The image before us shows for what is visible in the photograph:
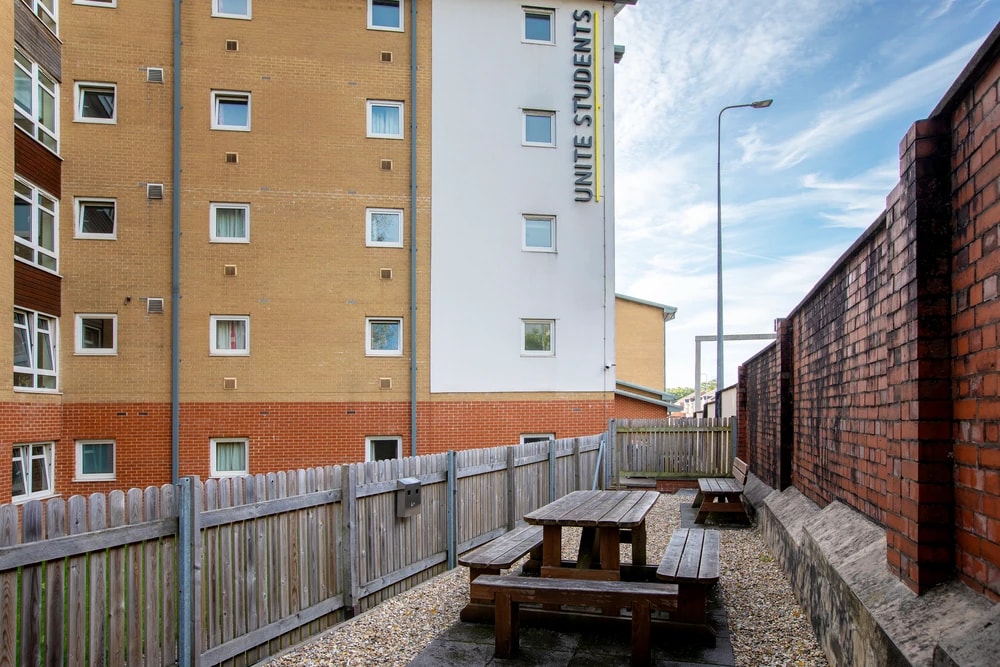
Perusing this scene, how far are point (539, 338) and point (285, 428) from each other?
640 cm

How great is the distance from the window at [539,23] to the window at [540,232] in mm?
4562

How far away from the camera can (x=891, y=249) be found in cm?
416

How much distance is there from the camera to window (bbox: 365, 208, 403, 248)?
17609 mm

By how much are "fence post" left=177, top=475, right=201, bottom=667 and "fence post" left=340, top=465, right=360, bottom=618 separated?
1.80 meters

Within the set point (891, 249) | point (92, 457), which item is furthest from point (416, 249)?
point (891, 249)

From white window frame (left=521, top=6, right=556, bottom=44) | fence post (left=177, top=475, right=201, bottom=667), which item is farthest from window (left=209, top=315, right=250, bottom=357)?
fence post (left=177, top=475, right=201, bottom=667)

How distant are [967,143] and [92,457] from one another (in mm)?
17850

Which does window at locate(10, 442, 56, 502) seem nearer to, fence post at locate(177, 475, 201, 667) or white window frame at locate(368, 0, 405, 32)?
fence post at locate(177, 475, 201, 667)

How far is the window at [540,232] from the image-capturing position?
59.9ft

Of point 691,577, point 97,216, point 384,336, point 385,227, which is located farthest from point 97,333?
point 691,577

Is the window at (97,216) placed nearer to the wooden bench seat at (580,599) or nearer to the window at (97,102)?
the window at (97,102)

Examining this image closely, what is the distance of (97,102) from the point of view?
1698 cm

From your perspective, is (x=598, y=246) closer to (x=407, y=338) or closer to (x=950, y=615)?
(x=407, y=338)

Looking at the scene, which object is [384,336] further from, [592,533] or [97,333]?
[592,533]
